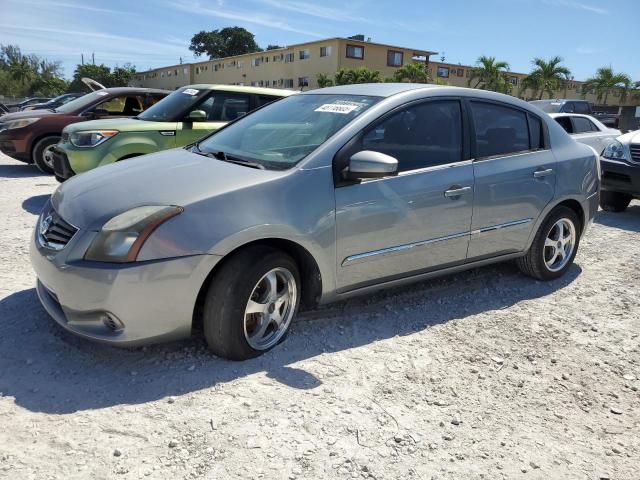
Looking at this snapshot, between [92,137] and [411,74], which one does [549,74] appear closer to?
[411,74]

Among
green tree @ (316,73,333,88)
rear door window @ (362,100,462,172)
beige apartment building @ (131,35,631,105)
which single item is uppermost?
beige apartment building @ (131,35,631,105)

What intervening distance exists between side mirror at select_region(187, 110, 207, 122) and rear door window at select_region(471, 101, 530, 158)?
3.93 m

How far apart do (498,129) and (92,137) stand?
4.97 meters

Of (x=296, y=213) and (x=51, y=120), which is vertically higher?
(x=51, y=120)

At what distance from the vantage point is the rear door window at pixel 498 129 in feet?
13.3

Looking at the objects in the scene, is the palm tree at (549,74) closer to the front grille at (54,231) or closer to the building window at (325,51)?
the building window at (325,51)

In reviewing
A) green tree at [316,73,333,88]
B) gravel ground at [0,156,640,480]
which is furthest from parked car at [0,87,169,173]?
green tree at [316,73,333,88]

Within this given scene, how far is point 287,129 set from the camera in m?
3.73

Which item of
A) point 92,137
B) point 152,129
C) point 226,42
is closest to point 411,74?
point 152,129

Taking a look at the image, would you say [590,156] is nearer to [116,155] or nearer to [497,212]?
[497,212]

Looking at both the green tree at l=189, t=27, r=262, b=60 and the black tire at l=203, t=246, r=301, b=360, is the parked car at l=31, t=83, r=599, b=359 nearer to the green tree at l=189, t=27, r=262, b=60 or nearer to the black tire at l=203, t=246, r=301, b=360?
the black tire at l=203, t=246, r=301, b=360

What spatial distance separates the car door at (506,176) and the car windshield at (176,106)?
4.41 m

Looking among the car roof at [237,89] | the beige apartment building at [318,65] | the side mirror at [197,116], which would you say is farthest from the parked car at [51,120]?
the beige apartment building at [318,65]

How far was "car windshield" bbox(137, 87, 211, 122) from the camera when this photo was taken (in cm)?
715
